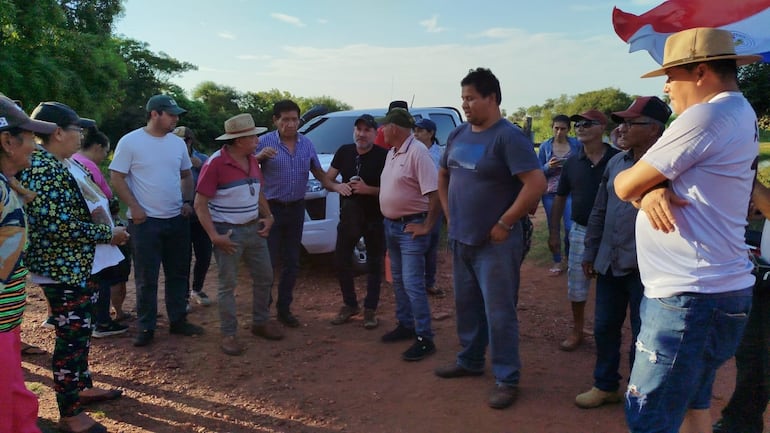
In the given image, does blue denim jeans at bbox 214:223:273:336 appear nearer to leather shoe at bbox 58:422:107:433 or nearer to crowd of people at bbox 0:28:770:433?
crowd of people at bbox 0:28:770:433

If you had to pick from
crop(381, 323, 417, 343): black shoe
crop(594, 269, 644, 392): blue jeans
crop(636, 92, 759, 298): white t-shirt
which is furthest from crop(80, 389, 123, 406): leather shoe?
crop(636, 92, 759, 298): white t-shirt

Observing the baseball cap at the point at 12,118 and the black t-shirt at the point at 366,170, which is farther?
the black t-shirt at the point at 366,170

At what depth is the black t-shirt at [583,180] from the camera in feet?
14.0

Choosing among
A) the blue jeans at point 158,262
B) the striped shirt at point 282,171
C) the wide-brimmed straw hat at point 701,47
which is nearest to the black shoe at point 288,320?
the blue jeans at point 158,262

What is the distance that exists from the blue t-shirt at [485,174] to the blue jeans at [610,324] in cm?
85

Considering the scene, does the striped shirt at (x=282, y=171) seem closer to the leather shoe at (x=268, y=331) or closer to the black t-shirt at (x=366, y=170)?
the black t-shirt at (x=366, y=170)

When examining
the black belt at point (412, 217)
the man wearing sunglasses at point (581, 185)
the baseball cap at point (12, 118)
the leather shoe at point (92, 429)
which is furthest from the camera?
the black belt at point (412, 217)

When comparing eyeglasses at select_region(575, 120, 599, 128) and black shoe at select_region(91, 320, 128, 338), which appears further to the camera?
black shoe at select_region(91, 320, 128, 338)

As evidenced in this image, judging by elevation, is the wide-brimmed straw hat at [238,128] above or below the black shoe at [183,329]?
above

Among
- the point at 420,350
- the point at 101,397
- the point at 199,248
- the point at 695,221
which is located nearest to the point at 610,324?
the point at 420,350

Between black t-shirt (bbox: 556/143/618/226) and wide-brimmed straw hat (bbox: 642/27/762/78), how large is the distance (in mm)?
2163

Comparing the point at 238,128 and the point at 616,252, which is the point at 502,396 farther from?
the point at 238,128

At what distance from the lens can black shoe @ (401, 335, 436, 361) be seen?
180 inches

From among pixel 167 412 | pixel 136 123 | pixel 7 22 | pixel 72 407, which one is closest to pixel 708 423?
pixel 167 412
